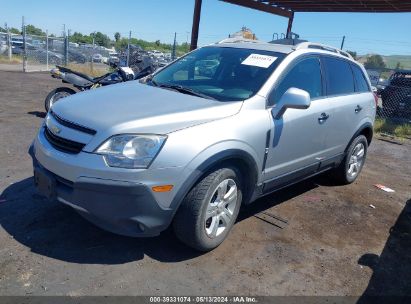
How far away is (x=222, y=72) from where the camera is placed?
167 inches

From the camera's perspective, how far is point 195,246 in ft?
11.0

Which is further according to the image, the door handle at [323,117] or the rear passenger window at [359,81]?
the rear passenger window at [359,81]

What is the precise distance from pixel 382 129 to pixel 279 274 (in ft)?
30.6

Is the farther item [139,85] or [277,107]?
[139,85]

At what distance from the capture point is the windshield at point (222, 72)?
387cm

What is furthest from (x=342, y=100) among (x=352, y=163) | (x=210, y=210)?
(x=210, y=210)

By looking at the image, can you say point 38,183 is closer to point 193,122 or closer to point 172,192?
point 172,192

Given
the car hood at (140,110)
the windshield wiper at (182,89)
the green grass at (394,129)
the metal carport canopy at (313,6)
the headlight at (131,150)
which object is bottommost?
the green grass at (394,129)

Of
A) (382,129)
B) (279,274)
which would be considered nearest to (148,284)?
(279,274)

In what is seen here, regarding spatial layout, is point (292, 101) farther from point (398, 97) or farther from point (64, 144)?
point (398, 97)

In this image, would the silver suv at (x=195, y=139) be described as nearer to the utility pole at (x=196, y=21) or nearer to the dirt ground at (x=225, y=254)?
the dirt ground at (x=225, y=254)

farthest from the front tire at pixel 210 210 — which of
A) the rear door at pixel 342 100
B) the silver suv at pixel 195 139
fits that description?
the rear door at pixel 342 100

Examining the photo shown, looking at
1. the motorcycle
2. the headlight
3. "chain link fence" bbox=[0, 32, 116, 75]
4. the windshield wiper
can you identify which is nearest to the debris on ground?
the windshield wiper

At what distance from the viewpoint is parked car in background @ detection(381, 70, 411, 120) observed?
1266cm
